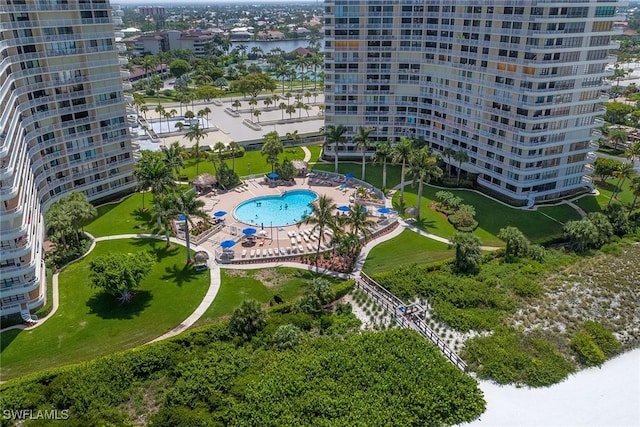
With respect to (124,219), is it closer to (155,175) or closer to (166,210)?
(155,175)

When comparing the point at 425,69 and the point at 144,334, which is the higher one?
the point at 425,69

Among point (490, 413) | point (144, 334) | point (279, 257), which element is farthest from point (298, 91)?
point (490, 413)

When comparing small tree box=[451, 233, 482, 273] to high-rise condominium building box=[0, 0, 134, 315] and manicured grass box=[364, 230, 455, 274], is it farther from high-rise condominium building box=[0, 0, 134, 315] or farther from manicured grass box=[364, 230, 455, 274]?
high-rise condominium building box=[0, 0, 134, 315]

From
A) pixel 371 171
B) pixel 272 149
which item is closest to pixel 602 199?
pixel 371 171

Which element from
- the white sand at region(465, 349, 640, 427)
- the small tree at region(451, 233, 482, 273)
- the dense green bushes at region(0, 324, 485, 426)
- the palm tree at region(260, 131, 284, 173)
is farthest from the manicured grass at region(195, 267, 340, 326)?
the palm tree at region(260, 131, 284, 173)

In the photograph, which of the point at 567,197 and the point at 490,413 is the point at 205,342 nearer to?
the point at 490,413
